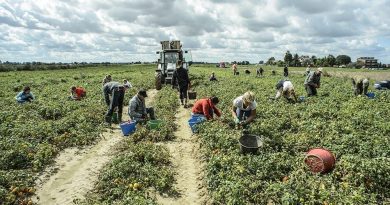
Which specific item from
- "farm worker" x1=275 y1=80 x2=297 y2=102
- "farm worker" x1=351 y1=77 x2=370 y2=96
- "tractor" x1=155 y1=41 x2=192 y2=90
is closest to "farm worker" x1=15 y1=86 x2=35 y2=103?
"tractor" x1=155 y1=41 x2=192 y2=90

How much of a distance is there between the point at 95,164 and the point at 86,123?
13.1 ft

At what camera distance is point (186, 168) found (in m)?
9.26

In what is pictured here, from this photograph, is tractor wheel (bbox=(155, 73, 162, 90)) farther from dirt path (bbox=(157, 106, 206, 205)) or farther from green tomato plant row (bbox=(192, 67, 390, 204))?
green tomato plant row (bbox=(192, 67, 390, 204))

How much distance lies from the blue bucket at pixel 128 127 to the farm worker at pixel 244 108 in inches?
135

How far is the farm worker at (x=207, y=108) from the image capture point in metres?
12.2

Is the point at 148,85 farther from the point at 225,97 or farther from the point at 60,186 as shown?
the point at 60,186

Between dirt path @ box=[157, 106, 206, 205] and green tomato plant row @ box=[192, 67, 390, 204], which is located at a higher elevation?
green tomato plant row @ box=[192, 67, 390, 204]

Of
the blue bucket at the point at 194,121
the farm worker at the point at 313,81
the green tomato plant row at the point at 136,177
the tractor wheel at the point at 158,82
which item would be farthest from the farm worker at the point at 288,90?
the tractor wheel at the point at 158,82

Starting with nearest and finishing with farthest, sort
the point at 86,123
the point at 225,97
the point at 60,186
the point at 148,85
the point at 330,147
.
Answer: the point at 60,186 < the point at 330,147 < the point at 86,123 < the point at 225,97 < the point at 148,85

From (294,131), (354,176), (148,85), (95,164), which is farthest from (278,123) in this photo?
(148,85)

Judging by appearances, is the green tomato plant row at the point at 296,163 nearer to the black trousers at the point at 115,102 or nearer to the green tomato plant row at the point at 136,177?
the green tomato plant row at the point at 136,177

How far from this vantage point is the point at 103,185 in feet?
25.5

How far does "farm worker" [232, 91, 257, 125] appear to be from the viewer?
11.2 m

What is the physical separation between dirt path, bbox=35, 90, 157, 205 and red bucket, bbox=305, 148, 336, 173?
15.9 ft
